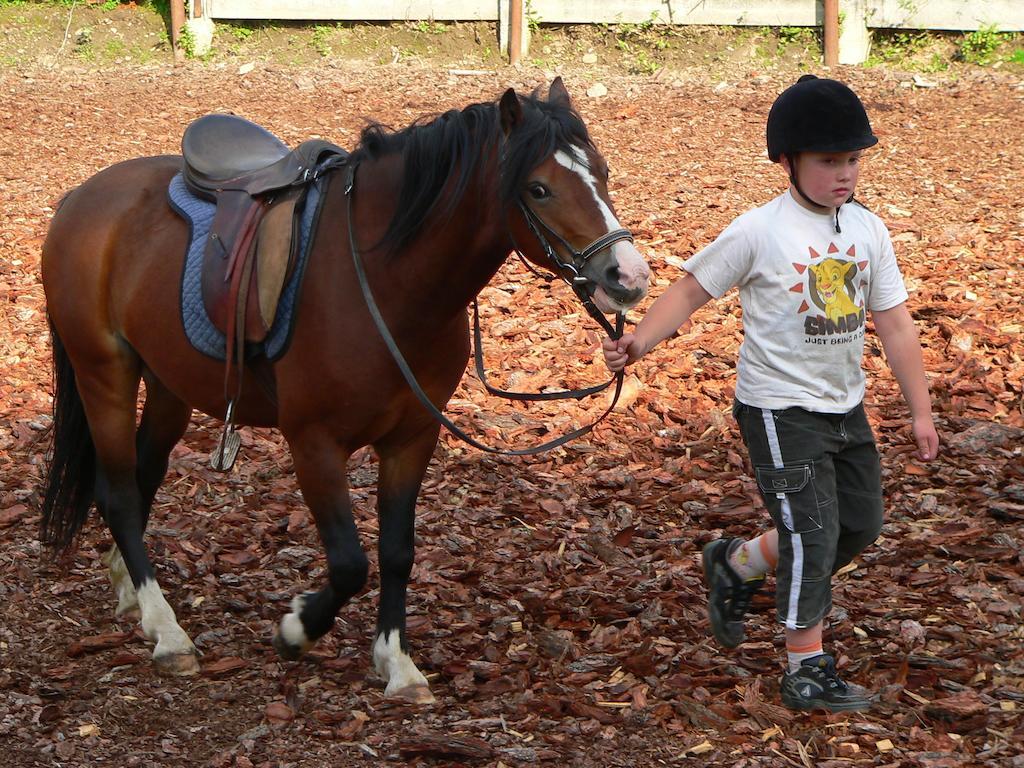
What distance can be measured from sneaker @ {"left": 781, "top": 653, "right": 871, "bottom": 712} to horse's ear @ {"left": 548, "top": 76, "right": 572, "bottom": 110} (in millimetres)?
1728

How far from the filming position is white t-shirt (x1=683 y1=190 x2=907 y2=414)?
10.8ft

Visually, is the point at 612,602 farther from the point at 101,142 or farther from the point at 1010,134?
the point at 101,142

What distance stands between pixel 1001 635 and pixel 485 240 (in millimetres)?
2116

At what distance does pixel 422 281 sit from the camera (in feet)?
11.5

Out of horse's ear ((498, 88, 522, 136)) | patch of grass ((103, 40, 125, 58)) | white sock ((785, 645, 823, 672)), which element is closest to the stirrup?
horse's ear ((498, 88, 522, 136))

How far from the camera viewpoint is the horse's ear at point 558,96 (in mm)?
3301

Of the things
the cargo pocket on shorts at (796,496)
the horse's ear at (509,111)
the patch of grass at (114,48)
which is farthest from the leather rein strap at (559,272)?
the patch of grass at (114,48)

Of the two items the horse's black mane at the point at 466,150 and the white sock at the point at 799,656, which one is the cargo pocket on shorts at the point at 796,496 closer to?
the white sock at the point at 799,656

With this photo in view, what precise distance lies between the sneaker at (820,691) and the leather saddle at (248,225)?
189 centimetres

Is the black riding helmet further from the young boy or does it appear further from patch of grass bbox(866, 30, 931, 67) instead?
patch of grass bbox(866, 30, 931, 67)

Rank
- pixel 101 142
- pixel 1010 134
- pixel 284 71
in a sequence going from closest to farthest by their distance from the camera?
1. pixel 1010 134
2. pixel 101 142
3. pixel 284 71

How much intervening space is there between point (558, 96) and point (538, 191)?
358mm

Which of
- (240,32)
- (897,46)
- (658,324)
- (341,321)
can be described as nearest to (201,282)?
(341,321)

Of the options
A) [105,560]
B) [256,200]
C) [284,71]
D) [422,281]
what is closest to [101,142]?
[284,71]
